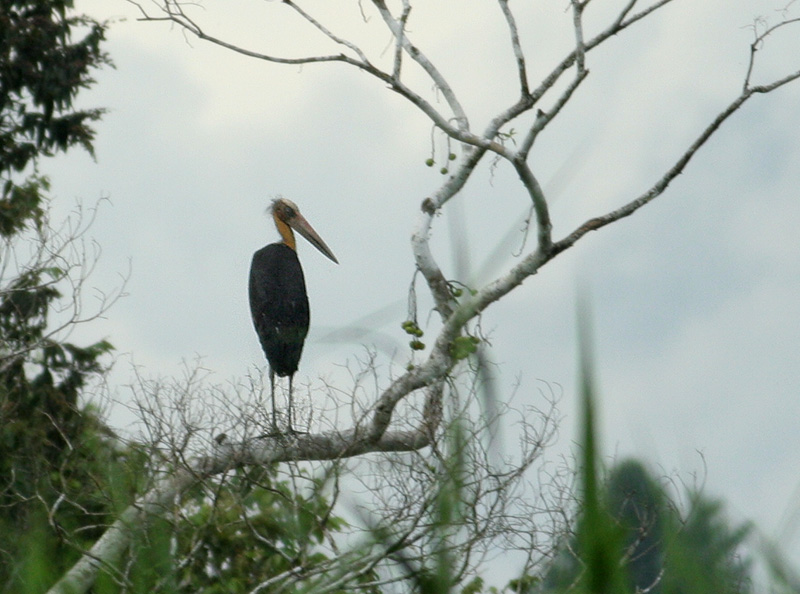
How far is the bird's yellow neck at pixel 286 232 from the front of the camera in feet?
30.4

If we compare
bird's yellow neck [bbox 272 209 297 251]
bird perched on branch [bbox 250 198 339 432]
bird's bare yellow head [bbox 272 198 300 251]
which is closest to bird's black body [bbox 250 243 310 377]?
bird perched on branch [bbox 250 198 339 432]

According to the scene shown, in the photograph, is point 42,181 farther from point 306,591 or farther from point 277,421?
point 306,591

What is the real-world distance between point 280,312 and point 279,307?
34mm

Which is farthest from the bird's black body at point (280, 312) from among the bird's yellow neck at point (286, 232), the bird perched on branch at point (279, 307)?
the bird's yellow neck at point (286, 232)

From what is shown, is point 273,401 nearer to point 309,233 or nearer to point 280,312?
point 280,312

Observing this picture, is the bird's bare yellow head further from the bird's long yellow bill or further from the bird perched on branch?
the bird perched on branch

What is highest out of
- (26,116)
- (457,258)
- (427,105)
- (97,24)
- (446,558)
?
(97,24)

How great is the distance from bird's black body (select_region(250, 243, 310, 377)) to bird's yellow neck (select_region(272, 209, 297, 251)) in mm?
991

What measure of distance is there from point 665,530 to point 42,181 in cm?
1059

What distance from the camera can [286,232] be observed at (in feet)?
30.7

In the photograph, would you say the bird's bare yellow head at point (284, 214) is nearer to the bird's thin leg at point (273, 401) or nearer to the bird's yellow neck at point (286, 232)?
the bird's yellow neck at point (286, 232)

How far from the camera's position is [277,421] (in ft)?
22.1

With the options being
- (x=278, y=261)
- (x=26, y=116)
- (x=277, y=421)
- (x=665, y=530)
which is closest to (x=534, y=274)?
(x=277, y=421)

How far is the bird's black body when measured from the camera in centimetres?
779
